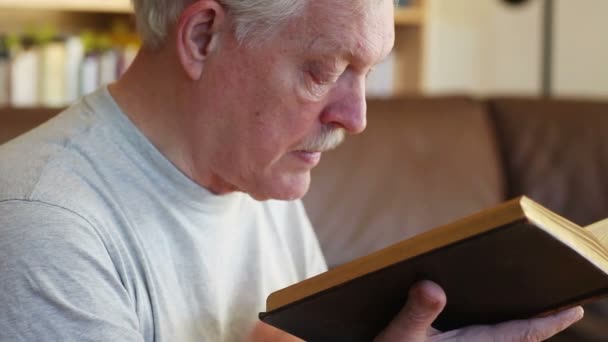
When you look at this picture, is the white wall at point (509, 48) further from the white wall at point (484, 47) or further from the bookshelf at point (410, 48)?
the bookshelf at point (410, 48)

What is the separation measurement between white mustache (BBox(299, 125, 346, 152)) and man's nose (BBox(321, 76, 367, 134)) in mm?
22

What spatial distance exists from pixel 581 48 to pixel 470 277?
2972 millimetres

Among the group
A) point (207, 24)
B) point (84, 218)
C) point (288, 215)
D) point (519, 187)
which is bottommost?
point (519, 187)

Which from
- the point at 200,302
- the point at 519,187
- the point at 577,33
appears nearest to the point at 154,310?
the point at 200,302

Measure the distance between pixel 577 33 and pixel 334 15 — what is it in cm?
286

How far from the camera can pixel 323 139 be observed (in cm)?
114

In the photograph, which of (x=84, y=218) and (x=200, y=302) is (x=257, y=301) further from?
(x=84, y=218)

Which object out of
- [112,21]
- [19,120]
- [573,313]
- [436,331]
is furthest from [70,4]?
[573,313]

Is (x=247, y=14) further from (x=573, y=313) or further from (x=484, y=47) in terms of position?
(x=484, y=47)

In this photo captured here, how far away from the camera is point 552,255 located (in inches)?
34.2

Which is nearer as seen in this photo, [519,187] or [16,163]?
[16,163]

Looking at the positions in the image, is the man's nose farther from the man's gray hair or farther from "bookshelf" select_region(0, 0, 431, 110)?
"bookshelf" select_region(0, 0, 431, 110)

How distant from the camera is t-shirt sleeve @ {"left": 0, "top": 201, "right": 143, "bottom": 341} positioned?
3.07ft

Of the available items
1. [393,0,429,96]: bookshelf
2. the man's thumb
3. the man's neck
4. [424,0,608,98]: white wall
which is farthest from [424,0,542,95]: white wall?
the man's thumb
